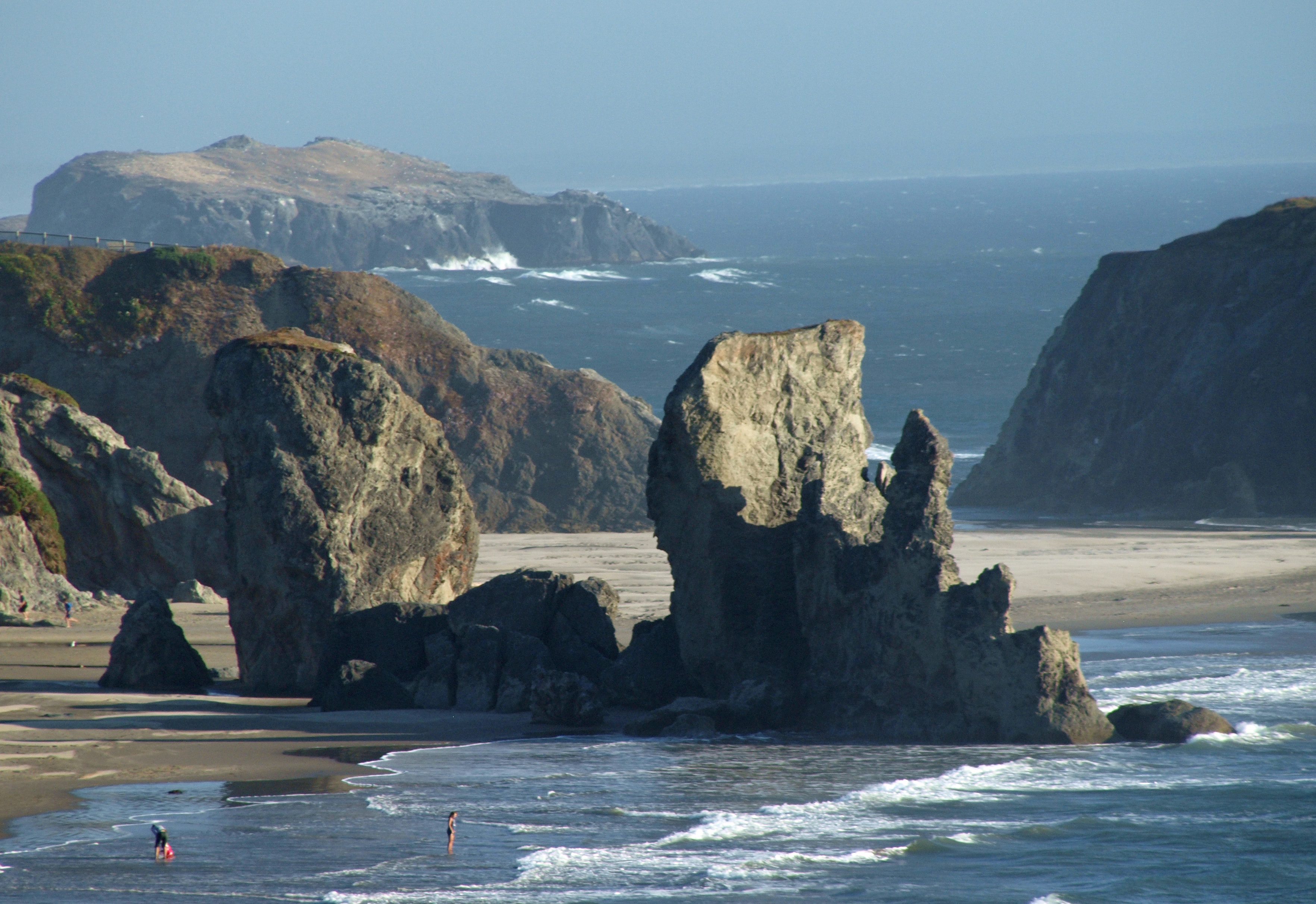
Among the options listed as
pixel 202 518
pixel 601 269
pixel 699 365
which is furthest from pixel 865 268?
pixel 699 365

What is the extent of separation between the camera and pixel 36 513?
31953mm

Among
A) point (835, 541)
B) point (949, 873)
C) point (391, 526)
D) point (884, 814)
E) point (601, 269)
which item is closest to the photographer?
point (949, 873)

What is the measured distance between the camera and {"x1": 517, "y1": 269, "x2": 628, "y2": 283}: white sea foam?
432 feet

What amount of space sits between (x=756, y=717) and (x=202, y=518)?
18.7 m

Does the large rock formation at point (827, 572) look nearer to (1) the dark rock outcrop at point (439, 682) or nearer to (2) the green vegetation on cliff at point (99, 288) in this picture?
(1) the dark rock outcrop at point (439, 682)

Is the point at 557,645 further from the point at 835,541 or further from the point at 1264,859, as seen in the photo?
the point at 1264,859

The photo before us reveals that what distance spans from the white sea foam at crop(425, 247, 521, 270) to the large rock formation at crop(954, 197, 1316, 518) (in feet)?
310

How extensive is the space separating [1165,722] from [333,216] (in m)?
130

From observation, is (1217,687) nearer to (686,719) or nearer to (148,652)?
(686,719)

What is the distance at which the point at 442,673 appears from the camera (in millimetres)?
23875

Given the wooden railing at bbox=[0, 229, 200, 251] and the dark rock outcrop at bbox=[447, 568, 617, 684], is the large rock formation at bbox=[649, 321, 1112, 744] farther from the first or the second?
the wooden railing at bbox=[0, 229, 200, 251]

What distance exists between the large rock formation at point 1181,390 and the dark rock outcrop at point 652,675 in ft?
94.5

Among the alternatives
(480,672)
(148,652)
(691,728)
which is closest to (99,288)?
Answer: (148,652)

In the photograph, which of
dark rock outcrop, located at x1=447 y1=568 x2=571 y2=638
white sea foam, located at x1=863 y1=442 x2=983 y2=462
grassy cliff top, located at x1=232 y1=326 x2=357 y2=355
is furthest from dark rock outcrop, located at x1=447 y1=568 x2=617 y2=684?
white sea foam, located at x1=863 y1=442 x2=983 y2=462
